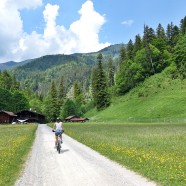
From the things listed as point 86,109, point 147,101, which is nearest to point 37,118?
point 86,109

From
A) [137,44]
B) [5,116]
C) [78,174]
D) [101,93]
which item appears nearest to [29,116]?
[5,116]

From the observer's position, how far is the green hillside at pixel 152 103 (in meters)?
96.8

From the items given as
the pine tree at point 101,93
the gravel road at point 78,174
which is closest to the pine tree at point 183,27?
the pine tree at point 101,93

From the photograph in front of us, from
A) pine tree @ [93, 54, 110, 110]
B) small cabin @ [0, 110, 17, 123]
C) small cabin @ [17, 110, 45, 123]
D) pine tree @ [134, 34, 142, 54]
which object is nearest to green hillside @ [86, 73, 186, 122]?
pine tree @ [93, 54, 110, 110]

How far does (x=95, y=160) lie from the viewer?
67.5 ft

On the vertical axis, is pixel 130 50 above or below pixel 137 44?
below

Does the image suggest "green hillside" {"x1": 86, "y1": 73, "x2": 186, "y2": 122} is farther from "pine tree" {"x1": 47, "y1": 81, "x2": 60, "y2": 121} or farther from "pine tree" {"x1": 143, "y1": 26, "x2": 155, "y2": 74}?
"pine tree" {"x1": 47, "y1": 81, "x2": 60, "y2": 121}

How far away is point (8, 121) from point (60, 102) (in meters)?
31.1

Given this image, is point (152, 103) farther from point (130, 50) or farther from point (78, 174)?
point (78, 174)

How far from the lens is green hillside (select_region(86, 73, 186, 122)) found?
9681 centimetres

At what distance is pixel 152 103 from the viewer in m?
107

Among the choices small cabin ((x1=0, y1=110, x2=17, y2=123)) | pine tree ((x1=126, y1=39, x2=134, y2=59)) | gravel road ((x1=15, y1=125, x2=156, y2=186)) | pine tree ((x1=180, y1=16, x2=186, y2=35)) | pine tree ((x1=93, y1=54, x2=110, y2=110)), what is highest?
pine tree ((x1=180, y1=16, x2=186, y2=35))

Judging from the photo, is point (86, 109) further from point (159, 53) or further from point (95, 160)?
point (95, 160)

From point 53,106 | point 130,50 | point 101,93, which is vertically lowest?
point 53,106
